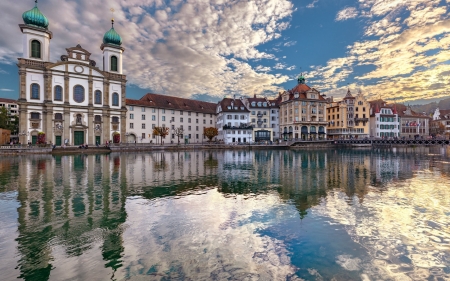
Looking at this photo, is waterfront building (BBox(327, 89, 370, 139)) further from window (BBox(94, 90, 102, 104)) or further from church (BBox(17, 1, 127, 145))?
window (BBox(94, 90, 102, 104))

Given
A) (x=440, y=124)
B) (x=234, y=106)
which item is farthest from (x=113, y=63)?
(x=440, y=124)

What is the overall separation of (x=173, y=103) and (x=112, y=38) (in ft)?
87.8

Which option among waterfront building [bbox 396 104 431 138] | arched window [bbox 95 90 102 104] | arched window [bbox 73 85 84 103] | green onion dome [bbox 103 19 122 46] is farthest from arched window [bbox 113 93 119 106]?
waterfront building [bbox 396 104 431 138]

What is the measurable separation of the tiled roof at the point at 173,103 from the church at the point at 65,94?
356 inches

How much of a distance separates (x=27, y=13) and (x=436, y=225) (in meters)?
81.6

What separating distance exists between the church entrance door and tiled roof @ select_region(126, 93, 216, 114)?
16.2 m

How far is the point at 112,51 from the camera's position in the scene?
7000 centimetres

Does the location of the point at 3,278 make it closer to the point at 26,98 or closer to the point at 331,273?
the point at 331,273

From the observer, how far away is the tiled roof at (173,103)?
78994 mm

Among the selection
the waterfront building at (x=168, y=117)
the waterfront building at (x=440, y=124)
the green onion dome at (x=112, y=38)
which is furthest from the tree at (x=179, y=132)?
the waterfront building at (x=440, y=124)

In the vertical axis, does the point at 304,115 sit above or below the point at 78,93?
below

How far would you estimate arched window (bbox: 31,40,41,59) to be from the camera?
58625 mm

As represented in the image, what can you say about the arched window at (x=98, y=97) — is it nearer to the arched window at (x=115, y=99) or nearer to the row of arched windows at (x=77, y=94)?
the row of arched windows at (x=77, y=94)

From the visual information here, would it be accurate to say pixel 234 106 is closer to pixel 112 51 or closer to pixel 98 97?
pixel 112 51
